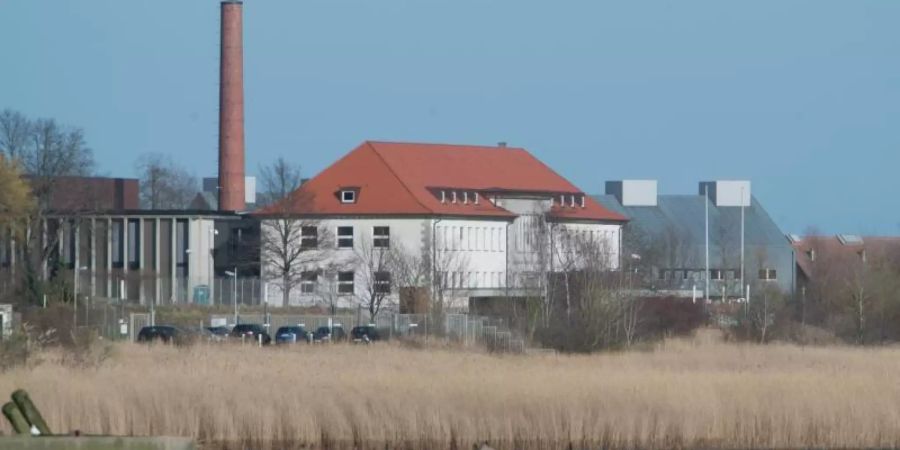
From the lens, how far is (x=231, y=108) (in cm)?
9238

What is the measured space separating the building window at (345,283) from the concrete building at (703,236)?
1987cm

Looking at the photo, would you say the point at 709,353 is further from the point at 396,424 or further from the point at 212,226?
the point at 212,226

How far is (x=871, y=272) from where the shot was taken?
72.9 meters

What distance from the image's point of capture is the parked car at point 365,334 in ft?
214

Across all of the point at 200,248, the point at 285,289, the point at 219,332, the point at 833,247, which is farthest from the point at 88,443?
the point at 833,247

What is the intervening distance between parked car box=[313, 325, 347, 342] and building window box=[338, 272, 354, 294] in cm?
1429

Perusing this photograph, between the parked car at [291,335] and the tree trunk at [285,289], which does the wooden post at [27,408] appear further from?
the tree trunk at [285,289]

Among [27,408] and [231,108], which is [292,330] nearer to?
[231,108]

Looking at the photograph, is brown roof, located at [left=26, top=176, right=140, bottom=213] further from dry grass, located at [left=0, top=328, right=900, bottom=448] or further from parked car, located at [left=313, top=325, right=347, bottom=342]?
dry grass, located at [left=0, top=328, right=900, bottom=448]

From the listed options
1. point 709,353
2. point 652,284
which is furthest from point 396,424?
point 652,284

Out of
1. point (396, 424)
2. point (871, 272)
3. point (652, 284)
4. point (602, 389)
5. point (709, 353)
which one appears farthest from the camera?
point (652, 284)

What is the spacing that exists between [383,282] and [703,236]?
42.5 m

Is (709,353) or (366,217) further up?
(366,217)

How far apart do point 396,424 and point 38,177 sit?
61.0 metres
